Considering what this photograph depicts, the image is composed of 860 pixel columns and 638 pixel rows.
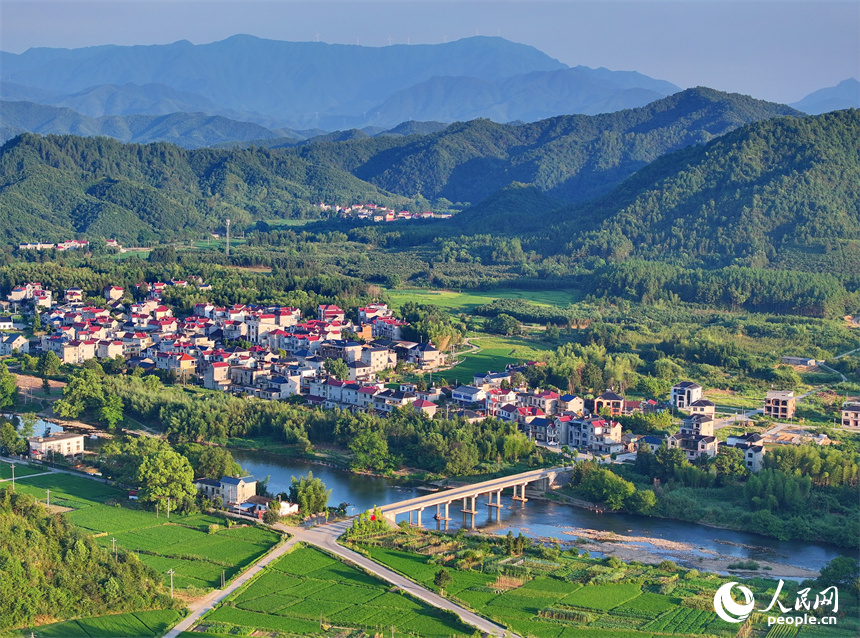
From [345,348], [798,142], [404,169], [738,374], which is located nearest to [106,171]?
[404,169]

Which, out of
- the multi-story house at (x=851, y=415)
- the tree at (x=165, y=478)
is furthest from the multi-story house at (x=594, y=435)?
the tree at (x=165, y=478)

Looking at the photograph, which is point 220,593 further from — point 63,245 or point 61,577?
point 63,245

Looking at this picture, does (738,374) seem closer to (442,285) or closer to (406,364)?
(406,364)

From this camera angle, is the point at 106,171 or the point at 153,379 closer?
the point at 153,379

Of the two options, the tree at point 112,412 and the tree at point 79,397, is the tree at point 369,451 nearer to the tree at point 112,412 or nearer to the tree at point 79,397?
the tree at point 112,412

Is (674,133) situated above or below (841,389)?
above

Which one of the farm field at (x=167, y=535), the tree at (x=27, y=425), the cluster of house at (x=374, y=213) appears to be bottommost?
the farm field at (x=167, y=535)

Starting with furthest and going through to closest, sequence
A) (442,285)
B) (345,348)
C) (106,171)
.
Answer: (106,171) → (442,285) → (345,348)
